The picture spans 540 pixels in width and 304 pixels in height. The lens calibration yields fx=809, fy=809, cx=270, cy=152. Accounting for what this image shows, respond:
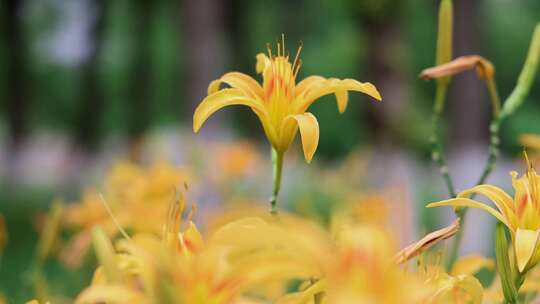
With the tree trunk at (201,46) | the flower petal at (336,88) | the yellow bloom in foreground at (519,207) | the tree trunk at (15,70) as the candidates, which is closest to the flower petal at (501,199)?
the yellow bloom in foreground at (519,207)

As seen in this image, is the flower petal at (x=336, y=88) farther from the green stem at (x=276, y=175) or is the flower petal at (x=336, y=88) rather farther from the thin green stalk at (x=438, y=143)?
the thin green stalk at (x=438, y=143)

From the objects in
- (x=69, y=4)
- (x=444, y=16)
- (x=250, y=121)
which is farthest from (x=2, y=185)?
(x=444, y=16)

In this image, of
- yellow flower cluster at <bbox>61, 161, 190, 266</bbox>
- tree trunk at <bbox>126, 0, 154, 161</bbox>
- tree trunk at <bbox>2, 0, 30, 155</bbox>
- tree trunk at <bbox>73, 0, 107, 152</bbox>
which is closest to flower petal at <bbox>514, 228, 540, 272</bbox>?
yellow flower cluster at <bbox>61, 161, 190, 266</bbox>

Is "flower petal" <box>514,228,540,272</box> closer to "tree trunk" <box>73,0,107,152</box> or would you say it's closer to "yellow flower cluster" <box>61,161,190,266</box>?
"yellow flower cluster" <box>61,161,190,266</box>

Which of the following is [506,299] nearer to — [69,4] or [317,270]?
[317,270]

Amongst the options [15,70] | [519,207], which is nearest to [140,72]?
[15,70]

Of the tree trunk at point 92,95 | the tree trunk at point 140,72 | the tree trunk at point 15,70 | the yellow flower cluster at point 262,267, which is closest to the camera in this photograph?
the yellow flower cluster at point 262,267
